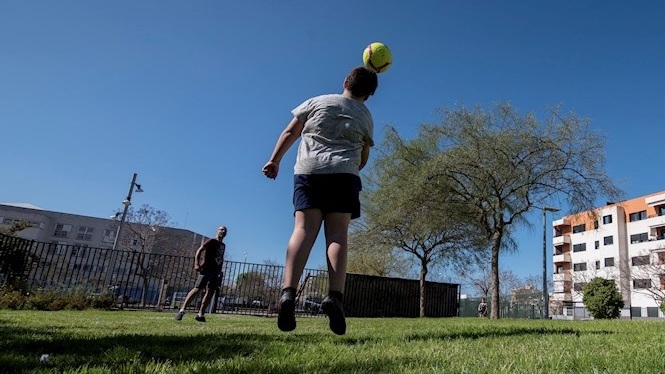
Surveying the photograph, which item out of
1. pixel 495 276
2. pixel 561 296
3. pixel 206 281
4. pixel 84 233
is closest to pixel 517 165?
pixel 495 276

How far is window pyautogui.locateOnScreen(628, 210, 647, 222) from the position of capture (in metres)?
61.2

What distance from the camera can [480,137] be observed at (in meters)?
16.2

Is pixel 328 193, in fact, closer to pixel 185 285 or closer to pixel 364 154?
pixel 364 154

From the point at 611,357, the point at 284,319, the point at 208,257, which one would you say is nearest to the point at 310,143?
the point at 284,319

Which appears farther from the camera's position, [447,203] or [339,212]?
[447,203]

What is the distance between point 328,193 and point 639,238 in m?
73.5

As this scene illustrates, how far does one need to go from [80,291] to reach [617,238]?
234 feet

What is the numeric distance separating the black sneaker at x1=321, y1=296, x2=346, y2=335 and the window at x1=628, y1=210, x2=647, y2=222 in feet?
241

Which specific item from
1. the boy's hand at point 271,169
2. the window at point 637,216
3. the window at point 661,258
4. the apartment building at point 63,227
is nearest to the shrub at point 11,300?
the boy's hand at point 271,169

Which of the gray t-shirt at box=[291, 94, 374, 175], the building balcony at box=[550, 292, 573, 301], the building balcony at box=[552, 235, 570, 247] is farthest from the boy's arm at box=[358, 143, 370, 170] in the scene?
the building balcony at box=[552, 235, 570, 247]

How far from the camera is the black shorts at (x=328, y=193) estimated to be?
3027 millimetres

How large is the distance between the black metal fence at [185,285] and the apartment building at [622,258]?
3817 cm

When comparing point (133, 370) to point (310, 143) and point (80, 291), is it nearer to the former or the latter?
point (310, 143)

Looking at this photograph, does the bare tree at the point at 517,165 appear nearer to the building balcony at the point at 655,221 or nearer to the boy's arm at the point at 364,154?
the boy's arm at the point at 364,154
